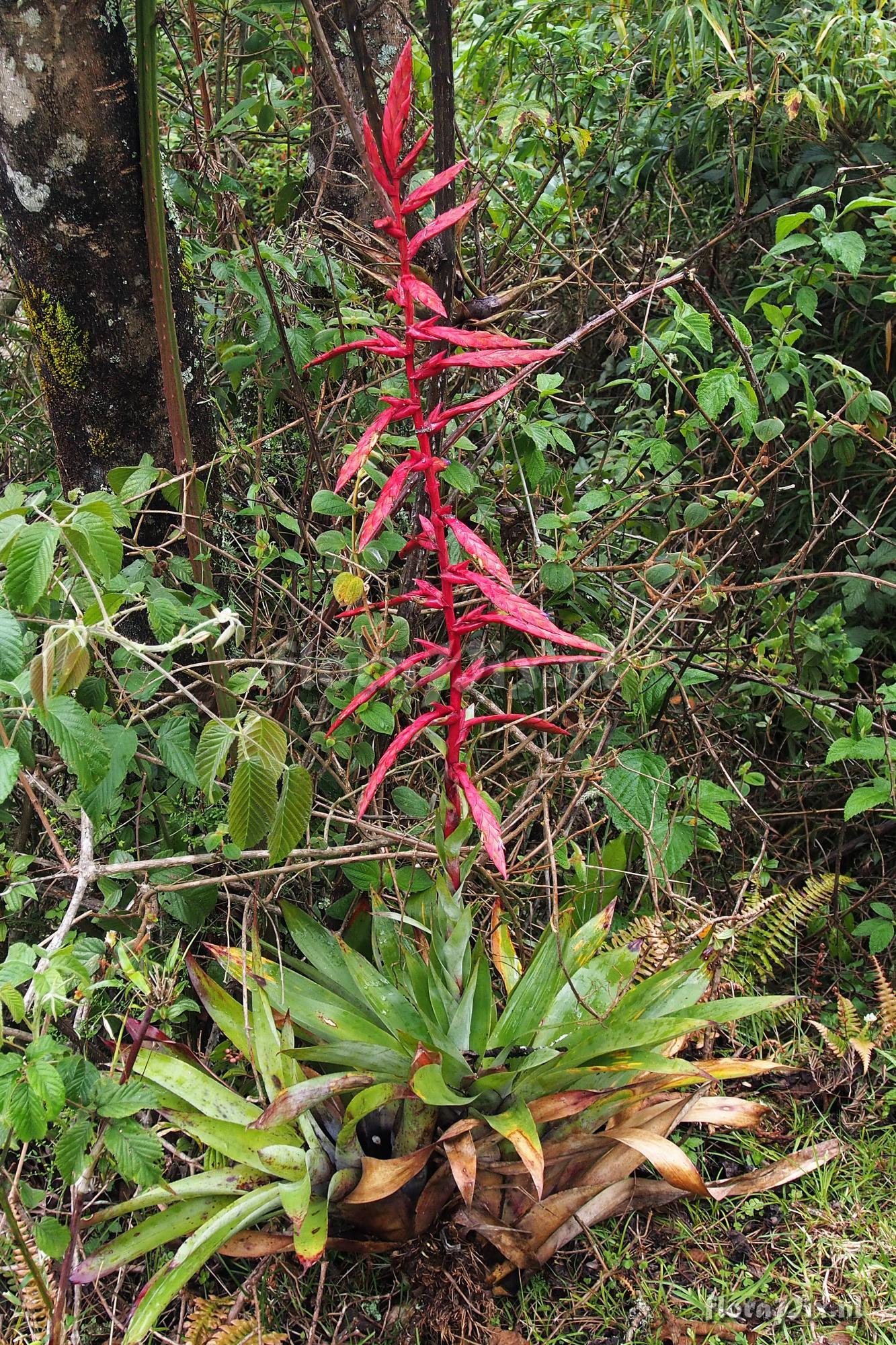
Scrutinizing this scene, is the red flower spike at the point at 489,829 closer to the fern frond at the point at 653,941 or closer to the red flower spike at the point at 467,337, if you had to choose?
the red flower spike at the point at 467,337

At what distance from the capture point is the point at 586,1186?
1893mm

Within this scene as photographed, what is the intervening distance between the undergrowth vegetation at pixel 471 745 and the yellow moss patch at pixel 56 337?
62 mm

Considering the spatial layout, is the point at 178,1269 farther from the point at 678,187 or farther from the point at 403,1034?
the point at 678,187

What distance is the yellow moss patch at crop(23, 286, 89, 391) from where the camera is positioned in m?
2.12

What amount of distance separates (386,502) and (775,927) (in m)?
1.69

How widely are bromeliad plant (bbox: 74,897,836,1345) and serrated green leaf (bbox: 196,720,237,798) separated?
457 millimetres

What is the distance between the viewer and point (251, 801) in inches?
59.6

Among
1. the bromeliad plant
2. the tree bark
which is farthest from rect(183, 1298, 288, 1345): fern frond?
the tree bark

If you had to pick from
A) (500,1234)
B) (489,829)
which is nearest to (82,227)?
(489,829)

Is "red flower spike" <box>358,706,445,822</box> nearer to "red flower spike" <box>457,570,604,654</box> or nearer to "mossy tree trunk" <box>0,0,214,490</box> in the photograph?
"red flower spike" <box>457,570,604,654</box>

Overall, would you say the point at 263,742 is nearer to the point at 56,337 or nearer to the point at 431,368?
the point at 431,368

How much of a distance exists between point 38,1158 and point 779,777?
2020 millimetres

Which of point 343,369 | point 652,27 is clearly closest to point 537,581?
point 343,369

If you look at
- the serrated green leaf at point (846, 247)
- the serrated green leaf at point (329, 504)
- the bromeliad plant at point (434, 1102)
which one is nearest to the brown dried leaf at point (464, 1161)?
the bromeliad plant at point (434, 1102)
